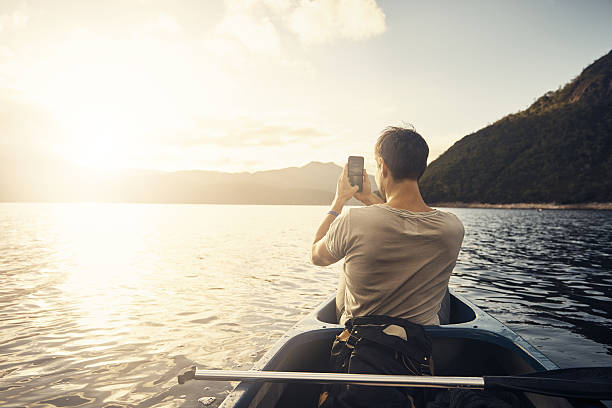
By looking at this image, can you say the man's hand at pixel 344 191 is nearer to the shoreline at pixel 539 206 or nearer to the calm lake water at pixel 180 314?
the calm lake water at pixel 180 314

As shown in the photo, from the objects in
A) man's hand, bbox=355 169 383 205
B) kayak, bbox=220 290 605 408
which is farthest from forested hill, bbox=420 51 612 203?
man's hand, bbox=355 169 383 205

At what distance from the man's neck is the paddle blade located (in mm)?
1110

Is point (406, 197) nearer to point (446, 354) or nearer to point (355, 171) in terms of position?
point (355, 171)

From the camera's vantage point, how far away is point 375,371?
223cm

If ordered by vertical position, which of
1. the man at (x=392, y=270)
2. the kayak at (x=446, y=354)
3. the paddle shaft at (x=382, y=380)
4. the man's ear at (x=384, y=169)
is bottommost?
the kayak at (x=446, y=354)

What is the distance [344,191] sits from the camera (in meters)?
3.02

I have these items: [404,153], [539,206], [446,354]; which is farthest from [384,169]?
[539,206]

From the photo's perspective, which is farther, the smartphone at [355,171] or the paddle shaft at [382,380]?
the smartphone at [355,171]

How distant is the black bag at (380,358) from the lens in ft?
6.93

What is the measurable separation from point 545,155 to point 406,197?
154m

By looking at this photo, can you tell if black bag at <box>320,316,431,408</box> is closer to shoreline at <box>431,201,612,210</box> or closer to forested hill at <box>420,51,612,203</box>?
shoreline at <box>431,201,612,210</box>

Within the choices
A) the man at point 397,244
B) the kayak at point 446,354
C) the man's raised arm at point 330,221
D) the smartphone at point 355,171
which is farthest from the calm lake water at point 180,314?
the smartphone at point 355,171

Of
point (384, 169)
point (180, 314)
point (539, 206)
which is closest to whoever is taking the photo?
point (384, 169)

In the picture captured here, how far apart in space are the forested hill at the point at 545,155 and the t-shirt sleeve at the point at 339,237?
456 ft
